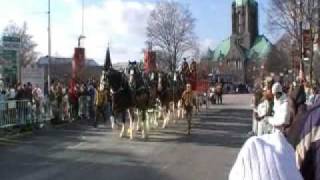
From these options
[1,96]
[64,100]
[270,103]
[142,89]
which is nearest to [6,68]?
[64,100]

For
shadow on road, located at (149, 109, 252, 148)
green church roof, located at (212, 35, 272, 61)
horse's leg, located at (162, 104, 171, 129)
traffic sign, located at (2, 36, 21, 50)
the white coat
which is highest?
green church roof, located at (212, 35, 272, 61)

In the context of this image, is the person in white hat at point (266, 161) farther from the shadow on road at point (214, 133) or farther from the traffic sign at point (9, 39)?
the traffic sign at point (9, 39)

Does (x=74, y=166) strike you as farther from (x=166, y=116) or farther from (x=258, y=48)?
(x=258, y=48)

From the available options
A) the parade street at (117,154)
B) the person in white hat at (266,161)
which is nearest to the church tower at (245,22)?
the parade street at (117,154)

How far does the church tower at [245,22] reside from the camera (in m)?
167

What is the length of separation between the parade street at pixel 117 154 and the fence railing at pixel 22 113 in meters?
0.71

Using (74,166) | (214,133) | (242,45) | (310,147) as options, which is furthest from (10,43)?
(242,45)

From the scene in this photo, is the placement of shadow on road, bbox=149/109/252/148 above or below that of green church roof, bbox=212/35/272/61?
below

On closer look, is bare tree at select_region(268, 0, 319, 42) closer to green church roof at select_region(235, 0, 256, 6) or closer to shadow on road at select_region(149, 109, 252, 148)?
shadow on road at select_region(149, 109, 252, 148)

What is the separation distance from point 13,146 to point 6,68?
34.4ft

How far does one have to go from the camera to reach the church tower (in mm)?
167000

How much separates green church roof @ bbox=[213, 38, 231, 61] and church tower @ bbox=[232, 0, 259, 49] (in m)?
3.60

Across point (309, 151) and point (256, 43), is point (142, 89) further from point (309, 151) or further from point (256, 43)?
point (256, 43)

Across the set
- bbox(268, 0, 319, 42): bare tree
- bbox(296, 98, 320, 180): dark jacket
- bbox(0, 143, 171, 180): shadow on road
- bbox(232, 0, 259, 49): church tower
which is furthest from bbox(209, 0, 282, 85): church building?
bbox(296, 98, 320, 180): dark jacket
